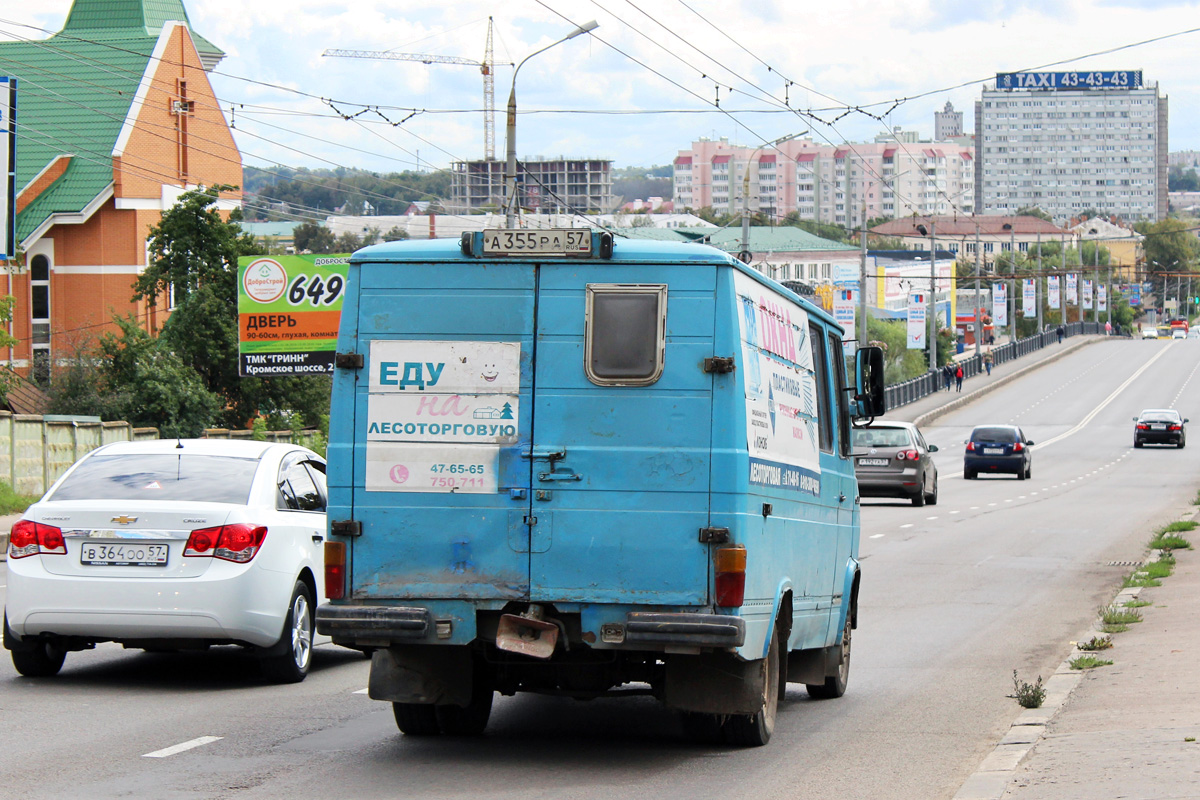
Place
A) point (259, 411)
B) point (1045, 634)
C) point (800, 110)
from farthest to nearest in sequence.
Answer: point (259, 411) < point (800, 110) < point (1045, 634)

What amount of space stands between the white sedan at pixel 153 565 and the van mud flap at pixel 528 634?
9.22 feet

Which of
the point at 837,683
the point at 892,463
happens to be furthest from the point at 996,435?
the point at 837,683

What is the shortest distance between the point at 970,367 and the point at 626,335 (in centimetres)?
8633

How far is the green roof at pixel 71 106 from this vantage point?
4803 centimetres

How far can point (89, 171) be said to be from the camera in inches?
1905

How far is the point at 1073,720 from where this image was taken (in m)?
8.49

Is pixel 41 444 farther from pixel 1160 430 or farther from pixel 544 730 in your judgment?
pixel 1160 430

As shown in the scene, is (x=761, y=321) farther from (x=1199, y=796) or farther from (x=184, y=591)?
(x=184, y=591)

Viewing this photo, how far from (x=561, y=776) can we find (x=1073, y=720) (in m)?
2.89

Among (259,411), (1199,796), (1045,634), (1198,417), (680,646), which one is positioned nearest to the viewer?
(1199,796)

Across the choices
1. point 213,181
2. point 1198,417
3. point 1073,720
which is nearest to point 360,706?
point 1073,720

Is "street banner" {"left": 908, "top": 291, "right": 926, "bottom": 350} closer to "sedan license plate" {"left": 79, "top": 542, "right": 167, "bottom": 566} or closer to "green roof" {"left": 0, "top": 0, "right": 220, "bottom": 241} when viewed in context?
"green roof" {"left": 0, "top": 0, "right": 220, "bottom": 241}

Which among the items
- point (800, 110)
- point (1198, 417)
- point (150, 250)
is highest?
point (800, 110)

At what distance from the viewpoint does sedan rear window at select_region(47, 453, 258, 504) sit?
32.1 ft
